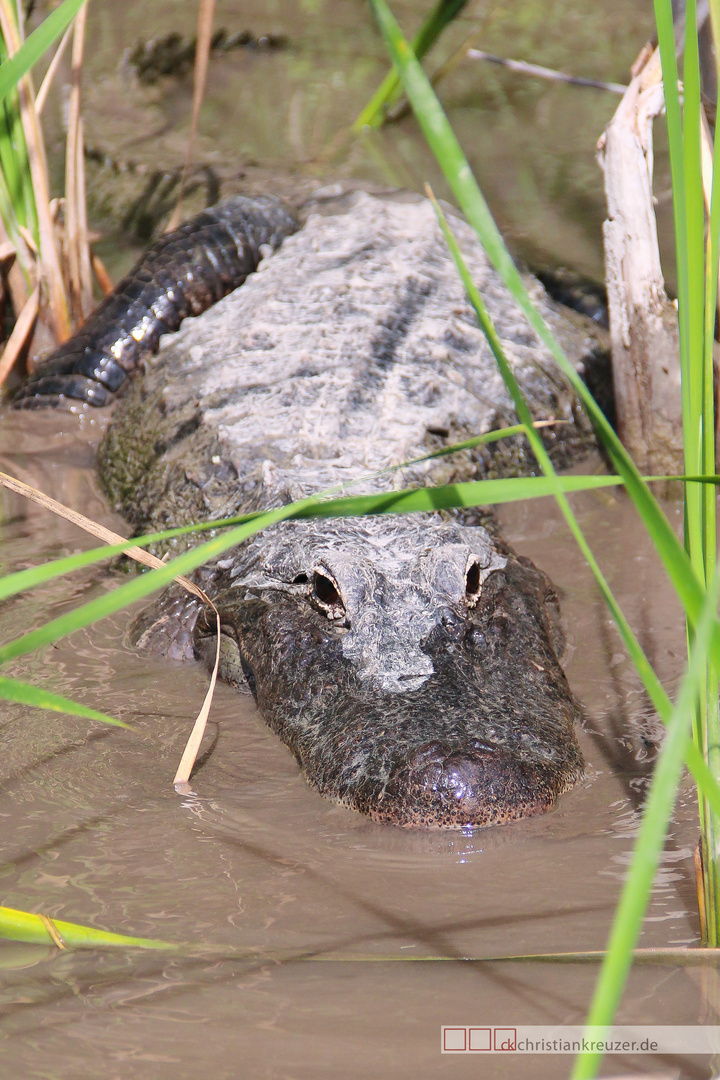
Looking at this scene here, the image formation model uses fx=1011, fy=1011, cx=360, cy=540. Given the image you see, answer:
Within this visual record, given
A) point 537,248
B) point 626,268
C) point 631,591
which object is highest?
point 537,248

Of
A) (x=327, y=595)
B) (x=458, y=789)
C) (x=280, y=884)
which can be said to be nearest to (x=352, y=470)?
(x=327, y=595)

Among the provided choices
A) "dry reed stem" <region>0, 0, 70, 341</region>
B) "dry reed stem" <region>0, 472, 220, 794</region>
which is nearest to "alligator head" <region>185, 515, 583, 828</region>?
"dry reed stem" <region>0, 472, 220, 794</region>

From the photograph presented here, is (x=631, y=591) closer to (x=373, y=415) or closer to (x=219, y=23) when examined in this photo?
(x=373, y=415)

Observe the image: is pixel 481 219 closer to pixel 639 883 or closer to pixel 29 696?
pixel 639 883

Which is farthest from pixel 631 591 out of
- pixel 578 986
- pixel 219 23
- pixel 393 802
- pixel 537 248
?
pixel 219 23

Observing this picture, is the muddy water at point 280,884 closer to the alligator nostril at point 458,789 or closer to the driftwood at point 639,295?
the alligator nostril at point 458,789

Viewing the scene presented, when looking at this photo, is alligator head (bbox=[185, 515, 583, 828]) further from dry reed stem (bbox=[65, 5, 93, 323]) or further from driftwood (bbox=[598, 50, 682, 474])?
dry reed stem (bbox=[65, 5, 93, 323])

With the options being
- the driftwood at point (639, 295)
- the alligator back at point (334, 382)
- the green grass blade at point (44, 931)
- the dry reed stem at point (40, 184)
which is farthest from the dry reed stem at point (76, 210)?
the green grass blade at point (44, 931)
